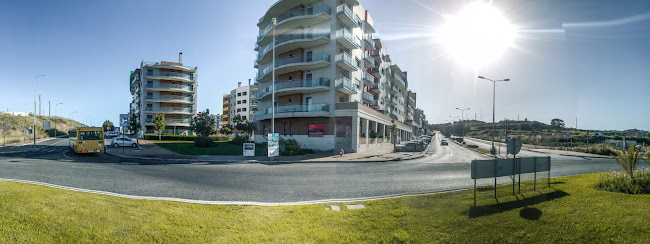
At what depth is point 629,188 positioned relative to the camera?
7.92 m

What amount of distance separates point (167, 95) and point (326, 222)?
224ft

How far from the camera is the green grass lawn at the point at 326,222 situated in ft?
14.9

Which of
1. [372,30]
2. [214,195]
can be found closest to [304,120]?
[372,30]

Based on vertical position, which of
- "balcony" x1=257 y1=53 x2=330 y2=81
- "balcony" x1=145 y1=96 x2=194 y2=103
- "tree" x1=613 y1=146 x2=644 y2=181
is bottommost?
"tree" x1=613 y1=146 x2=644 y2=181

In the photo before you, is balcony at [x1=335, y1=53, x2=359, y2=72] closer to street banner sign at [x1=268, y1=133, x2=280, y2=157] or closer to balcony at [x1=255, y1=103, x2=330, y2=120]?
balcony at [x1=255, y1=103, x2=330, y2=120]

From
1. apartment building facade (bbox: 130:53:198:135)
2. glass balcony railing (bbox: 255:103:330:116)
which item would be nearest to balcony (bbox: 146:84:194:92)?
apartment building facade (bbox: 130:53:198:135)

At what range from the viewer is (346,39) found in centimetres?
3234

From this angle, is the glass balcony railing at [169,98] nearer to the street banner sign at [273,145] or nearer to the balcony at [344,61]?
the balcony at [344,61]

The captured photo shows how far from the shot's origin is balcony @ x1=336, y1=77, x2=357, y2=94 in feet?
105

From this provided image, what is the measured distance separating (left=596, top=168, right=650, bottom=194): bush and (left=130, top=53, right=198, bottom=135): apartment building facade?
66.0 metres

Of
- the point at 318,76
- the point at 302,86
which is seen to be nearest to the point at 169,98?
the point at 302,86

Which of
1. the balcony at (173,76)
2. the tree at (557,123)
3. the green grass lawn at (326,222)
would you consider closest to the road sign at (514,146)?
the green grass lawn at (326,222)

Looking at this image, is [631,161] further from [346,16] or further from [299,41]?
[299,41]

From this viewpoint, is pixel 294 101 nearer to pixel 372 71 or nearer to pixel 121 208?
pixel 372 71
